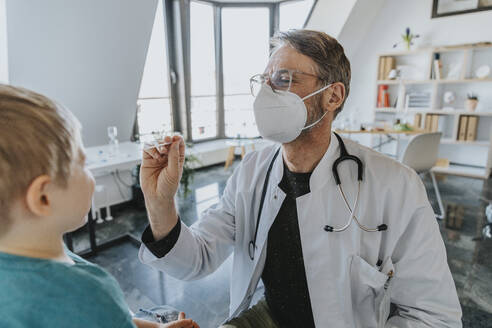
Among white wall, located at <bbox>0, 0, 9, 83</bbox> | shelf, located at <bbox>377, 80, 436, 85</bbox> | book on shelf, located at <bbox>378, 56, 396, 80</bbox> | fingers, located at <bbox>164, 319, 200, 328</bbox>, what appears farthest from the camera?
book on shelf, located at <bbox>378, 56, 396, 80</bbox>

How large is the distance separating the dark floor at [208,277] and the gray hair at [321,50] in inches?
58.7

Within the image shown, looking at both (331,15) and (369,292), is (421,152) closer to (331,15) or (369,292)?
(369,292)

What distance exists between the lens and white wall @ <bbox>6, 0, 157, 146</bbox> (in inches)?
86.4

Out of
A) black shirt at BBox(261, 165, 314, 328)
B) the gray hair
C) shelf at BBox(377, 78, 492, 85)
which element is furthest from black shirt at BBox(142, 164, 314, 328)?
shelf at BBox(377, 78, 492, 85)

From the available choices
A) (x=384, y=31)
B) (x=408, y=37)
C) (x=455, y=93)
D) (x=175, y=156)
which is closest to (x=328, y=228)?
(x=175, y=156)

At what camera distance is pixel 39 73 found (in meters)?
2.52

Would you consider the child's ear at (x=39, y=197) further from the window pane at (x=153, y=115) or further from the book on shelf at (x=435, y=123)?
the book on shelf at (x=435, y=123)

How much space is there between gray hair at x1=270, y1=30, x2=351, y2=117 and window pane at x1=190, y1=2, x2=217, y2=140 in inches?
158

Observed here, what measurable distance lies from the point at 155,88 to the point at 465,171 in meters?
4.62

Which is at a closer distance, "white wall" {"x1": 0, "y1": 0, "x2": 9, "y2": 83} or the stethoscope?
the stethoscope

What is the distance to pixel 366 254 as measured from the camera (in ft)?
3.20

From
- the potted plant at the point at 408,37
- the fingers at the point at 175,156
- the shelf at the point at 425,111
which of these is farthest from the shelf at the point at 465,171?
the fingers at the point at 175,156

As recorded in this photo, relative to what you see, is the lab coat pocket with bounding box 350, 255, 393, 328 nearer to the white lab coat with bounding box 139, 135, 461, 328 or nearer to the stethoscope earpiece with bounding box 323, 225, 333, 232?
the white lab coat with bounding box 139, 135, 461, 328

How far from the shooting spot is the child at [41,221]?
51cm
